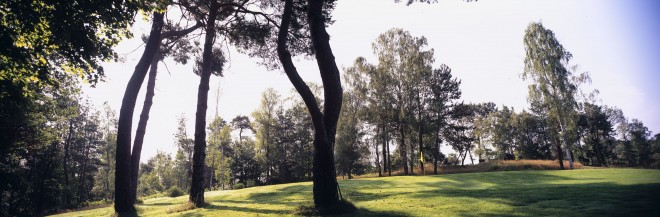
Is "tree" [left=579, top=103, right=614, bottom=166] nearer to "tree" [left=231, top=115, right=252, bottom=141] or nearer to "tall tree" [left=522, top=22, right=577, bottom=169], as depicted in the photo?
"tall tree" [left=522, top=22, right=577, bottom=169]

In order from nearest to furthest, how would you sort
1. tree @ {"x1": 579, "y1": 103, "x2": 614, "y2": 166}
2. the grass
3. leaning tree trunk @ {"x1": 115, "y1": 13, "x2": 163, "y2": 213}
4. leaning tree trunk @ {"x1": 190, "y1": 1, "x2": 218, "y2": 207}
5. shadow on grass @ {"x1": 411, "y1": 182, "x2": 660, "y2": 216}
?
1. shadow on grass @ {"x1": 411, "y1": 182, "x2": 660, "y2": 216}
2. leaning tree trunk @ {"x1": 115, "y1": 13, "x2": 163, "y2": 213}
3. leaning tree trunk @ {"x1": 190, "y1": 1, "x2": 218, "y2": 207}
4. the grass
5. tree @ {"x1": 579, "y1": 103, "x2": 614, "y2": 166}

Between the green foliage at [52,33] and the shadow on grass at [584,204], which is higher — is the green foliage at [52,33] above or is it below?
above

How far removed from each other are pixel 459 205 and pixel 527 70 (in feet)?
119

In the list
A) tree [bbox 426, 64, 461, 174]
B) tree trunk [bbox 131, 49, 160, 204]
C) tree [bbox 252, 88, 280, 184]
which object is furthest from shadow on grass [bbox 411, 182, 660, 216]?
tree [bbox 252, 88, 280, 184]

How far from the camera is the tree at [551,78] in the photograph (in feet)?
108

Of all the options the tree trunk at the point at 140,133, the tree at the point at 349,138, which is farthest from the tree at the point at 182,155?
the tree trunk at the point at 140,133

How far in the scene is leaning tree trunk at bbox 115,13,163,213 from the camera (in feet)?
34.8

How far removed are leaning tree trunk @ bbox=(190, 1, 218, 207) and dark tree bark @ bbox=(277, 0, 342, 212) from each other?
623cm

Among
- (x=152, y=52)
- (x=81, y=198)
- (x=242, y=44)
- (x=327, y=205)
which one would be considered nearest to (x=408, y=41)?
(x=242, y=44)

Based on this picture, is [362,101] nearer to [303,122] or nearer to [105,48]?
[303,122]

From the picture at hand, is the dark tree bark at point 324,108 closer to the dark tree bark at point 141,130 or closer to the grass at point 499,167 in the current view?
the dark tree bark at point 141,130

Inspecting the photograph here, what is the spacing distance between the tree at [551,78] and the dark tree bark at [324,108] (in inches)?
1389

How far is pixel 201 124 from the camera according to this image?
42.1 feet

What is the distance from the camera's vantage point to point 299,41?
467 inches
